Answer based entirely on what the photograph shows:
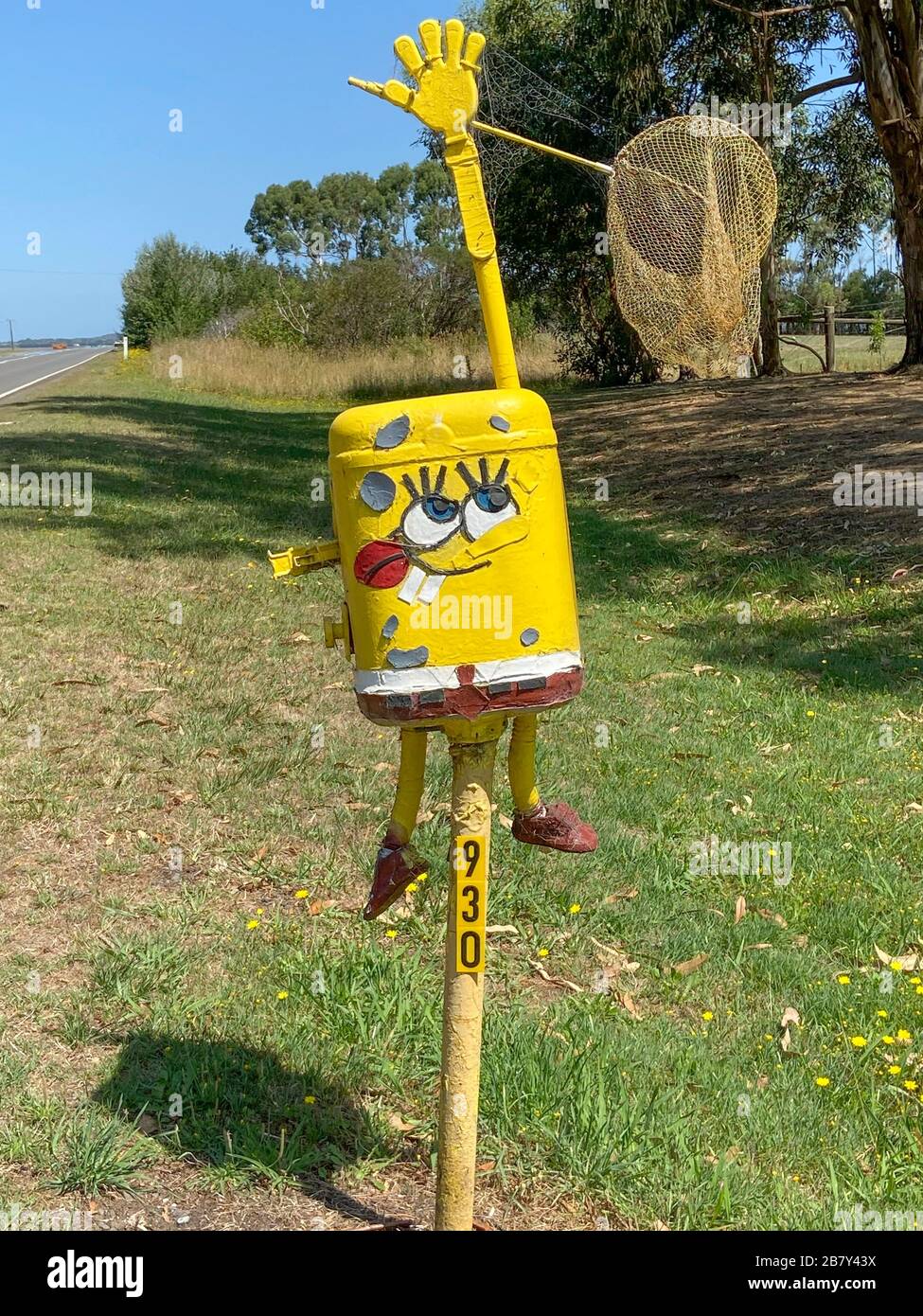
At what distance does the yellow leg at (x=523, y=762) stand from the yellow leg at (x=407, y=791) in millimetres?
192

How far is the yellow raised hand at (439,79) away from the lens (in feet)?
7.51

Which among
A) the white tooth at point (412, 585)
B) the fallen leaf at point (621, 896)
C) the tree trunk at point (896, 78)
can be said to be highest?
the tree trunk at point (896, 78)

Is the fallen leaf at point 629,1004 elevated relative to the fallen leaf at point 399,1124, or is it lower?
elevated

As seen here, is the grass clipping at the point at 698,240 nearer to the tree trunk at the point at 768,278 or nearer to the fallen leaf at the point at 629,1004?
the fallen leaf at the point at 629,1004

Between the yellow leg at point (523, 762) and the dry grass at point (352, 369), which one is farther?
the dry grass at point (352, 369)

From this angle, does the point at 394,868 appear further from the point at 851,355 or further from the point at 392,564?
the point at 851,355

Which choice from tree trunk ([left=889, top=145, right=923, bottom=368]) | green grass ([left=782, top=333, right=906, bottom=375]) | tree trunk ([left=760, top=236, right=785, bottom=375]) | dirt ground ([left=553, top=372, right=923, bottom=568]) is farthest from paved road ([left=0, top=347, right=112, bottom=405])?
green grass ([left=782, top=333, right=906, bottom=375])

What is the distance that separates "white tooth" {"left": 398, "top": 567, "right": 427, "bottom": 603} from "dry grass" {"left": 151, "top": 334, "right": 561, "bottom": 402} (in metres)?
25.9

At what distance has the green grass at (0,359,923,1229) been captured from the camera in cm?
300

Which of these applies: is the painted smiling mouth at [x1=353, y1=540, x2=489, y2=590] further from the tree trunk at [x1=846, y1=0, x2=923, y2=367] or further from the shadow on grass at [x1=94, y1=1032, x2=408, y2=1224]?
the tree trunk at [x1=846, y1=0, x2=923, y2=367]

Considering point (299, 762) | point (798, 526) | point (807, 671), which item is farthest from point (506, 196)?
point (299, 762)

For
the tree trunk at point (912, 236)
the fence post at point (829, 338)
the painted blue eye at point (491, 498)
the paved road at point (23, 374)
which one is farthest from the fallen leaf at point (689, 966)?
the paved road at point (23, 374)
